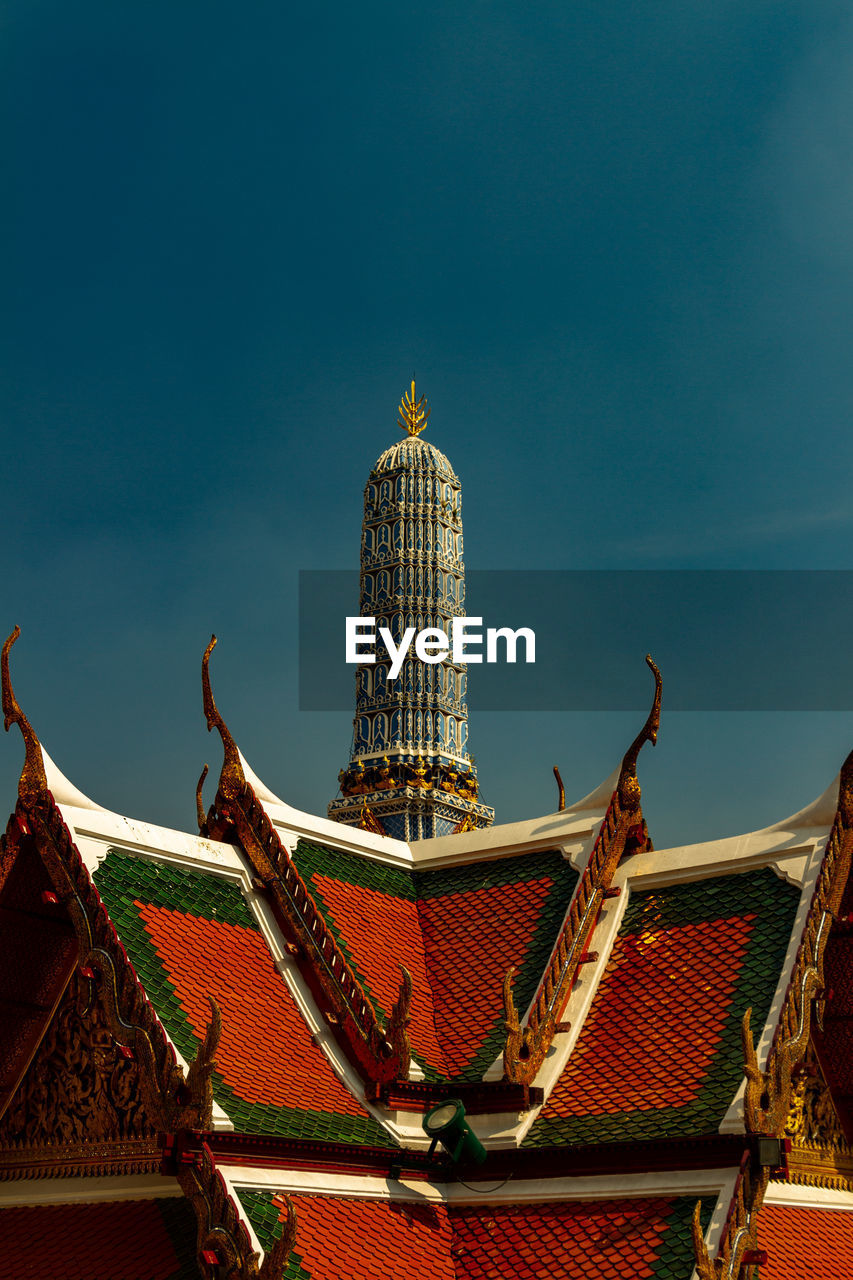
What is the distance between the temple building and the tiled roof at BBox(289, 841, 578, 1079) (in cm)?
4

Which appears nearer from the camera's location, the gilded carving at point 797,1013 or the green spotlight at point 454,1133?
the gilded carving at point 797,1013

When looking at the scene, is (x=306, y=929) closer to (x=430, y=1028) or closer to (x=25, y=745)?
(x=430, y=1028)

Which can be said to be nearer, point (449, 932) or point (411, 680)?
point (449, 932)

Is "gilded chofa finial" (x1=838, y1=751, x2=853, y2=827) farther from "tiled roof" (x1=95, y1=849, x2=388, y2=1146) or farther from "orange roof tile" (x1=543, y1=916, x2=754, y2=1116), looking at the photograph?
"tiled roof" (x1=95, y1=849, x2=388, y2=1146)

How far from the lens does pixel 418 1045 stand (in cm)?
1204

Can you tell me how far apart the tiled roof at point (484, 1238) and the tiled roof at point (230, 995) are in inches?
21.9

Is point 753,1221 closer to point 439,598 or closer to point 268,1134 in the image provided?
point 268,1134

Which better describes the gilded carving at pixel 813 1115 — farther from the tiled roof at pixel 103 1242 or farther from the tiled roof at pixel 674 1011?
the tiled roof at pixel 103 1242

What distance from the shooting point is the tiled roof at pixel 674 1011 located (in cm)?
1071

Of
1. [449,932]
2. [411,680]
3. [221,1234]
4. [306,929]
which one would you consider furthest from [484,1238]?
[411,680]

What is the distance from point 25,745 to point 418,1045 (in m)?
4.15

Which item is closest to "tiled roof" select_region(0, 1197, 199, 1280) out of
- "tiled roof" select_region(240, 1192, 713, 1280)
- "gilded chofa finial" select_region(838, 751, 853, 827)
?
"tiled roof" select_region(240, 1192, 713, 1280)

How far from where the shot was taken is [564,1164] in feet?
34.6

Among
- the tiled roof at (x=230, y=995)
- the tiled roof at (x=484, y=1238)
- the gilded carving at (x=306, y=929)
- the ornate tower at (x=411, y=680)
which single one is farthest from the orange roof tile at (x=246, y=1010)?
the ornate tower at (x=411, y=680)
